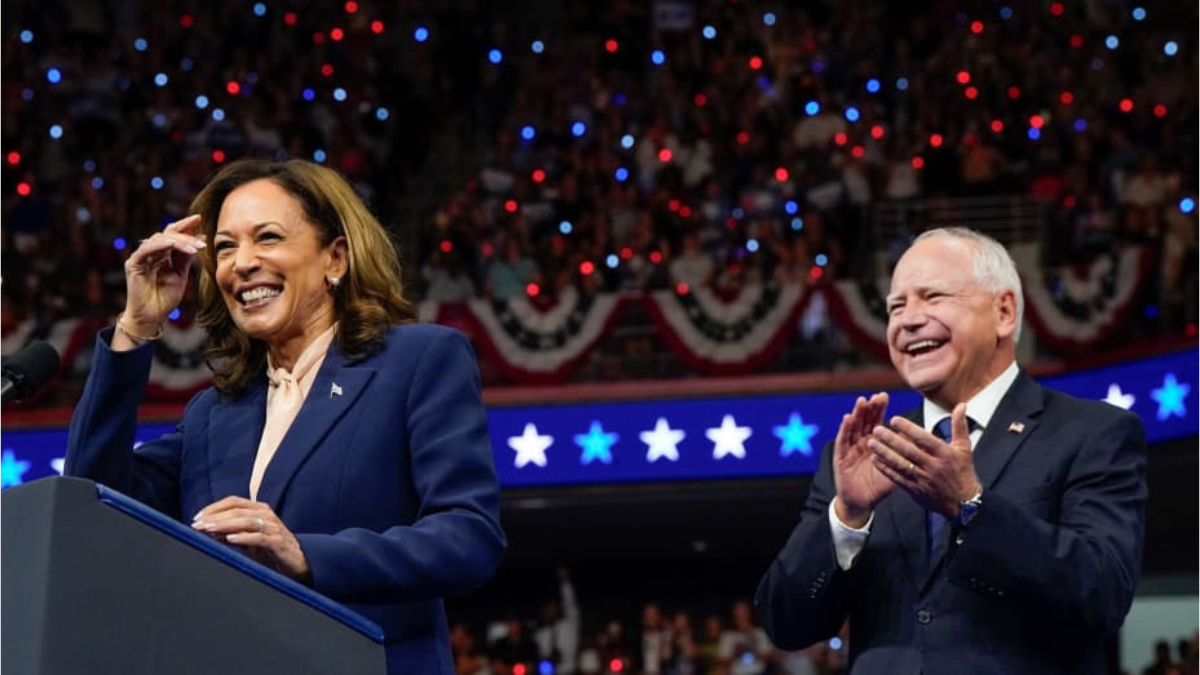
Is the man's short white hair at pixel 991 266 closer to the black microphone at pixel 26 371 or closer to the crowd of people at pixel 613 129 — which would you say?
the black microphone at pixel 26 371

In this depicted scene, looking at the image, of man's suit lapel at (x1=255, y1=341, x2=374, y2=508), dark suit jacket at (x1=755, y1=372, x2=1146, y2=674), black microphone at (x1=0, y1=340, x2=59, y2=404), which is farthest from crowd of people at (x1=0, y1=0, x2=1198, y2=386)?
black microphone at (x1=0, y1=340, x2=59, y2=404)

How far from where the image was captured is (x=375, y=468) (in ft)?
9.04

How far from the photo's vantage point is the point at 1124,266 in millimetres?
10953

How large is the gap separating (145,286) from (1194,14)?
13.1m

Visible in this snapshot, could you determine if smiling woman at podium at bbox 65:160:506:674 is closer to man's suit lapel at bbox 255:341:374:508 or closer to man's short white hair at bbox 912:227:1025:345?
man's suit lapel at bbox 255:341:374:508

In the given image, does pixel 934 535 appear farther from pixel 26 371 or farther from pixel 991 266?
pixel 26 371

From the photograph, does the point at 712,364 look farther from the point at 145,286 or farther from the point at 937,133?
the point at 145,286

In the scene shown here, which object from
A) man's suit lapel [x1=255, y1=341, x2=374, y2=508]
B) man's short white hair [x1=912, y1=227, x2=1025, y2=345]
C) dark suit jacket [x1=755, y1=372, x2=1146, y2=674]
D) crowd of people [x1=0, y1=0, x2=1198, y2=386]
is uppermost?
crowd of people [x1=0, y1=0, x2=1198, y2=386]

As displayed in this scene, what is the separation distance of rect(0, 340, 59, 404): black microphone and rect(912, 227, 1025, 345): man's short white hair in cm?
132

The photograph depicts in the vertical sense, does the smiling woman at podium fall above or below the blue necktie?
above

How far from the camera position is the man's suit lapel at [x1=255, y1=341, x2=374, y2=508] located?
2746 mm

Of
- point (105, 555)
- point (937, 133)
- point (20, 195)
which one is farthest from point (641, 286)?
point (105, 555)

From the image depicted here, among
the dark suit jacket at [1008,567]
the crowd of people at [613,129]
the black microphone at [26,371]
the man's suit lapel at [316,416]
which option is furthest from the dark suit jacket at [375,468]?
the crowd of people at [613,129]

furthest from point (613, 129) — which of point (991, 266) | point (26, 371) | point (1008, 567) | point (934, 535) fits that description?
point (26, 371)
